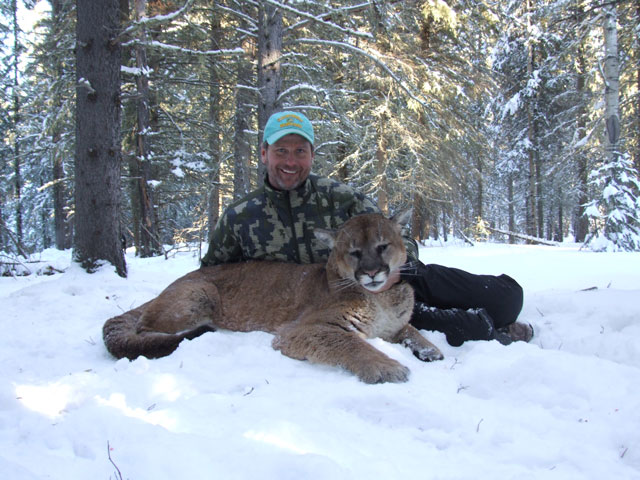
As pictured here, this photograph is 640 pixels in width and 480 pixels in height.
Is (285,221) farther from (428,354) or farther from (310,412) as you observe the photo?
(310,412)

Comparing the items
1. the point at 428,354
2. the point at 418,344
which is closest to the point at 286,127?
the point at 418,344

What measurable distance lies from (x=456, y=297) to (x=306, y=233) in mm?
1868

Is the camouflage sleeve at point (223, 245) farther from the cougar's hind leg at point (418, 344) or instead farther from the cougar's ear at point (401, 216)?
the cougar's hind leg at point (418, 344)

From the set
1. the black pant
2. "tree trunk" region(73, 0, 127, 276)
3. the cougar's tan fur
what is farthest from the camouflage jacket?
"tree trunk" region(73, 0, 127, 276)

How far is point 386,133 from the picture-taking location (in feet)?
44.1

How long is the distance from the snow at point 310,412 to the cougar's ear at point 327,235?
1.16 m

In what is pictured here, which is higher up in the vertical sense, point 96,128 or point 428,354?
point 96,128

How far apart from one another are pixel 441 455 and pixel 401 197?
14.1 m

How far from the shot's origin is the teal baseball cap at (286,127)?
4512 millimetres

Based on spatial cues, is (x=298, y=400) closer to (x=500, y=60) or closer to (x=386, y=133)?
(x=386, y=133)

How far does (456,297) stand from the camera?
15.2ft

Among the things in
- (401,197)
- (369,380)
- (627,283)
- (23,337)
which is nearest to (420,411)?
(369,380)

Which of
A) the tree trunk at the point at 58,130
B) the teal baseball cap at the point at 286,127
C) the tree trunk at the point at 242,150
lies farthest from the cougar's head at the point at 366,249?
the tree trunk at the point at 58,130

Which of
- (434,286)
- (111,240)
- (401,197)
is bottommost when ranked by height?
(434,286)
